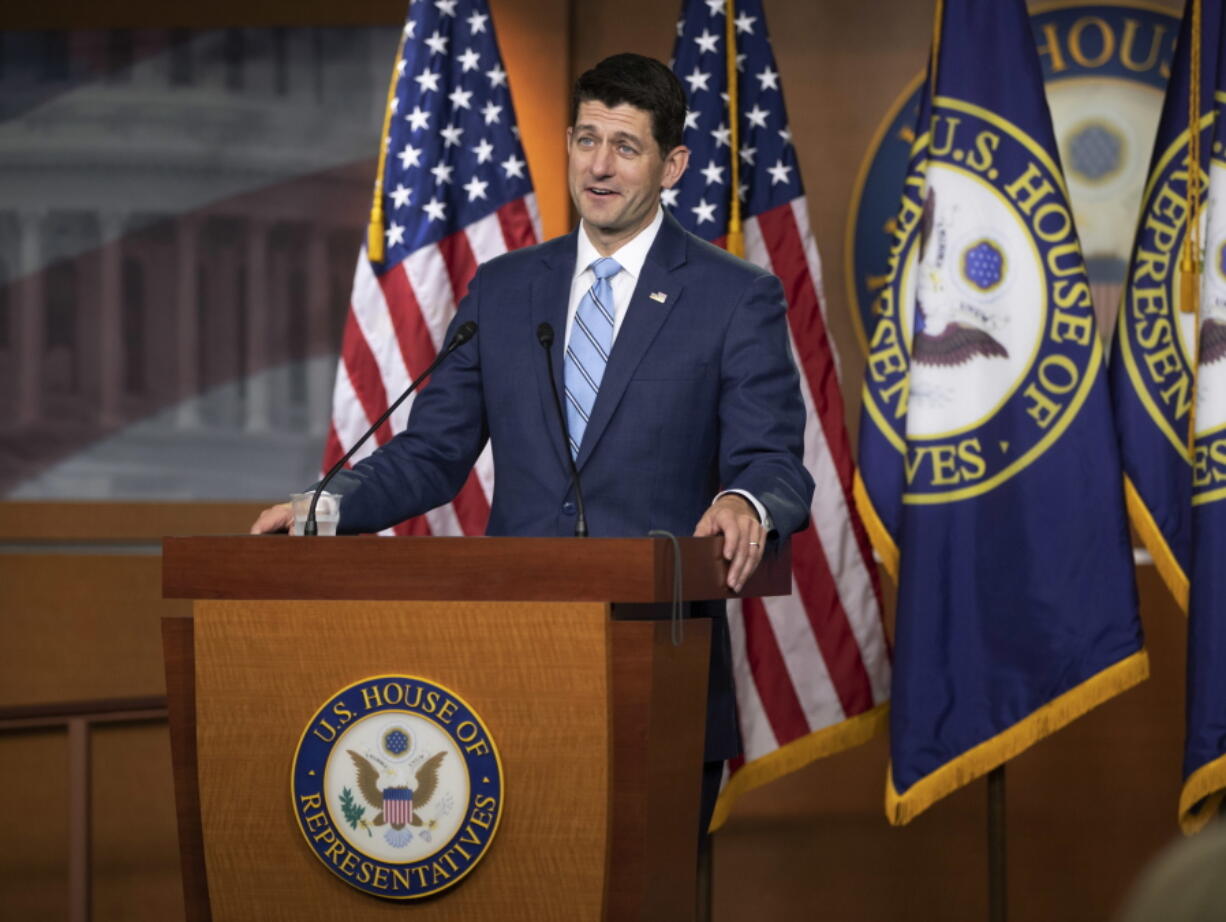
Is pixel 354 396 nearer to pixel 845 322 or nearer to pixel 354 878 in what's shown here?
pixel 845 322

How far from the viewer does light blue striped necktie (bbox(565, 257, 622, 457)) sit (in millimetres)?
2117

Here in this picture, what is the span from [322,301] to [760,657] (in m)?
1.65

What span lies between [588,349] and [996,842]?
5.78 ft

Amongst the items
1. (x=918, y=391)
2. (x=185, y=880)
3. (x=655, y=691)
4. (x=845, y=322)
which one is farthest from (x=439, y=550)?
(x=845, y=322)

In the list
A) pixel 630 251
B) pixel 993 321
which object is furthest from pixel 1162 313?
pixel 630 251

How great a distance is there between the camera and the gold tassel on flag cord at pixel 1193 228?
3145mm

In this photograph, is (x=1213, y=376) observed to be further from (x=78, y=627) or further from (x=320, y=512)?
(x=78, y=627)

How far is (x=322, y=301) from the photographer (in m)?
4.18

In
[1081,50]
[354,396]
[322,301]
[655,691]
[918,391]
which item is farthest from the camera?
[322,301]

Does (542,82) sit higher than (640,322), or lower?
higher

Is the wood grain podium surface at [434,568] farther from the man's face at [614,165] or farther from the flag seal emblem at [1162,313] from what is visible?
the flag seal emblem at [1162,313]

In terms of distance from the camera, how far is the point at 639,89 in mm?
2189

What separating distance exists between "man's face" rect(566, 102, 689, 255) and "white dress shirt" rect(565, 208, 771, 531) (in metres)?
0.03

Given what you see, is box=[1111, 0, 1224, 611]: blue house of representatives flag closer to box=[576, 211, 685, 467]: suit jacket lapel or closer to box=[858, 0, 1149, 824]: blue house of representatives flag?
box=[858, 0, 1149, 824]: blue house of representatives flag
